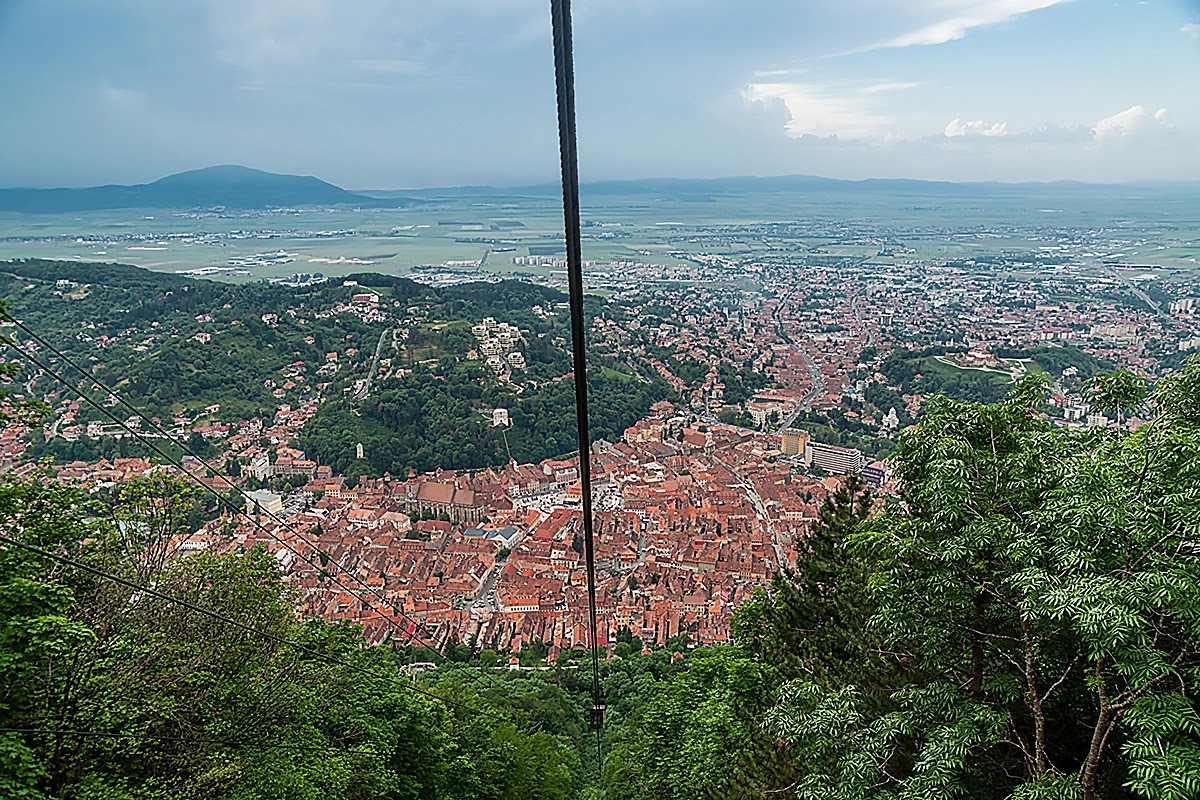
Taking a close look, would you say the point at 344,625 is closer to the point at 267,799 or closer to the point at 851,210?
the point at 267,799

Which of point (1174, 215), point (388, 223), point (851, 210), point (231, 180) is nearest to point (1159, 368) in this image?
point (1174, 215)

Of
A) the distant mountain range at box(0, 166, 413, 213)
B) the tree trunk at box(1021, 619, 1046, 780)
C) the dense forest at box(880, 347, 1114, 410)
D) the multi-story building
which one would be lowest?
the multi-story building

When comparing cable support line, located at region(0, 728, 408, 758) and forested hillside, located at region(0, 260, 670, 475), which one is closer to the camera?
cable support line, located at region(0, 728, 408, 758)

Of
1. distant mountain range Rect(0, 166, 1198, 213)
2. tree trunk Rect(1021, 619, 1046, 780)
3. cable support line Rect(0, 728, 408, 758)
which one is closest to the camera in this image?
tree trunk Rect(1021, 619, 1046, 780)

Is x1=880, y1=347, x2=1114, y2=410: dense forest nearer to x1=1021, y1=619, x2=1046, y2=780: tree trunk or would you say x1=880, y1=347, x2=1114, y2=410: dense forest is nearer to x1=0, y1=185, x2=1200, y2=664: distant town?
x1=0, y1=185, x2=1200, y2=664: distant town

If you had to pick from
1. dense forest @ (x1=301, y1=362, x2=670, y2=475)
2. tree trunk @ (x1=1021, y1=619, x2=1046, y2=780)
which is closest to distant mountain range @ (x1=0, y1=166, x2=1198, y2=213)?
tree trunk @ (x1=1021, y1=619, x2=1046, y2=780)

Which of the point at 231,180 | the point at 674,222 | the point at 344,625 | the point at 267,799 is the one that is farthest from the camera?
the point at 674,222

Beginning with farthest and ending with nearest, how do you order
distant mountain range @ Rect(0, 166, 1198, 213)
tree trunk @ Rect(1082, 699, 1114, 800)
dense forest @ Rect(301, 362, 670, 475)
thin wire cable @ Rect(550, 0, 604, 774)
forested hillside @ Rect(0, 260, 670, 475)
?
dense forest @ Rect(301, 362, 670, 475), distant mountain range @ Rect(0, 166, 1198, 213), forested hillside @ Rect(0, 260, 670, 475), tree trunk @ Rect(1082, 699, 1114, 800), thin wire cable @ Rect(550, 0, 604, 774)

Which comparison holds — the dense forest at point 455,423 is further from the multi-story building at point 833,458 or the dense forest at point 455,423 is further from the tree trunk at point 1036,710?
the tree trunk at point 1036,710

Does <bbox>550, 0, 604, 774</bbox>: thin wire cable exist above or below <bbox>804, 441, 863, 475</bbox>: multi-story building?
above
